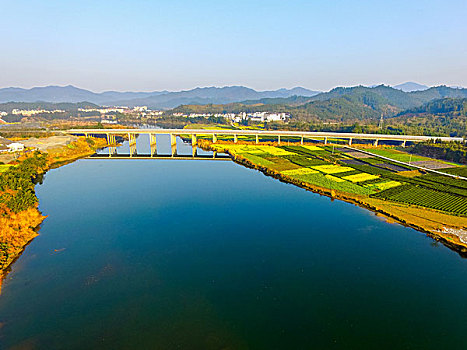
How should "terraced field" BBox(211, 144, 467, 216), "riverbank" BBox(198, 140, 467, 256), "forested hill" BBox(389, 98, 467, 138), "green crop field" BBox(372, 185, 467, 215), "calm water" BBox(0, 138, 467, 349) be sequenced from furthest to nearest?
"forested hill" BBox(389, 98, 467, 138), "terraced field" BBox(211, 144, 467, 216), "green crop field" BBox(372, 185, 467, 215), "riverbank" BBox(198, 140, 467, 256), "calm water" BBox(0, 138, 467, 349)

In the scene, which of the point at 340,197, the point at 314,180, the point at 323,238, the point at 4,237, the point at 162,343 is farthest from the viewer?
the point at 314,180

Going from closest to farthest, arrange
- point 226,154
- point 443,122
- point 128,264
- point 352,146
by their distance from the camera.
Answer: point 128,264 < point 226,154 < point 352,146 < point 443,122

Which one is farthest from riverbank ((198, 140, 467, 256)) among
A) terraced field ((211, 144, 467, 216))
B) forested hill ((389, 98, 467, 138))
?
forested hill ((389, 98, 467, 138))

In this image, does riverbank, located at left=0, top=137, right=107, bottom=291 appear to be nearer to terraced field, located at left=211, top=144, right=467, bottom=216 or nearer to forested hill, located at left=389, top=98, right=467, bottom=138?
terraced field, located at left=211, top=144, right=467, bottom=216

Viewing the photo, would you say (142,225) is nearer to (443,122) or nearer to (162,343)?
(162,343)

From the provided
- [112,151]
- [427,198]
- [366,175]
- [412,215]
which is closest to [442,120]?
[366,175]

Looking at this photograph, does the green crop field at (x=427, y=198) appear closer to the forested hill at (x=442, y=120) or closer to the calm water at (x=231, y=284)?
the calm water at (x=231, y=284)

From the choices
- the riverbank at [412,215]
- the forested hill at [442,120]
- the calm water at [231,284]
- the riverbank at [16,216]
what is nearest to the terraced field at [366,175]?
the riverbank at [412,215]

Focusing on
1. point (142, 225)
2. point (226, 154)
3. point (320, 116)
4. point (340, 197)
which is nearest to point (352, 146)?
point (226, 154)
